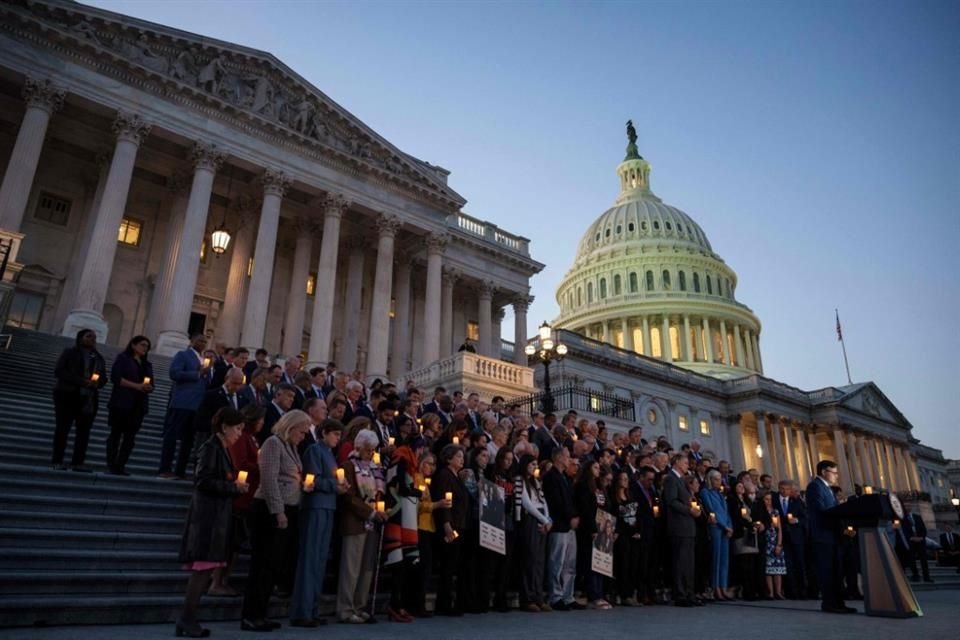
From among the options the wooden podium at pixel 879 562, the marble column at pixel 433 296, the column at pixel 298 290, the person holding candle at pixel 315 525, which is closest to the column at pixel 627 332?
the marble column at pixel 433 296

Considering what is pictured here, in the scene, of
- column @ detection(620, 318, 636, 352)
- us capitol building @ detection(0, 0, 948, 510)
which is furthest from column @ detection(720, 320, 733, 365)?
us capitol building @ detection(0, 0, 948, 510)

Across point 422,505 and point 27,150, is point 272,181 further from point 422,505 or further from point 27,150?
point 422,505

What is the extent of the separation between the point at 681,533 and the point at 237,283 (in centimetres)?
2250

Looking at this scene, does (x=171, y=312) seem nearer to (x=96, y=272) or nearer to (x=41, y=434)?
(x=96, y=272)

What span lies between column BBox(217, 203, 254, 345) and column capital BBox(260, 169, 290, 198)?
9.01ft

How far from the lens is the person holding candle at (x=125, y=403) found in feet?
29.8

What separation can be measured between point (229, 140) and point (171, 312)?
7.92 meters

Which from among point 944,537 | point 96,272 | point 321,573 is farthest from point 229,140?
point 944,537

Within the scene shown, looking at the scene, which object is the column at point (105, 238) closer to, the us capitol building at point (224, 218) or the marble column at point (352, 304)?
the us capitol building at point (224, 218)

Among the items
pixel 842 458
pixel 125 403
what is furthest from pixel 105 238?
pixel 842 458

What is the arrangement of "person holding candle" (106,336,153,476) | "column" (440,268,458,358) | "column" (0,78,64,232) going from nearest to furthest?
"person holding candle" (106,336,153,476), "column" (0,78,64,232), "column" (440,268,458,358)

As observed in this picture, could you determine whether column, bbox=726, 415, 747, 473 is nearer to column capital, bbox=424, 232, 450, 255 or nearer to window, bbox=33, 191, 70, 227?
column capital, bbox=424, 232, 450, 255

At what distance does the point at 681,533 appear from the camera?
9688mm

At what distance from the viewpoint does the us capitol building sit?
70.2 ft
